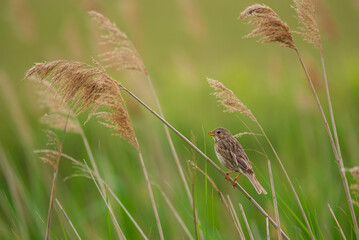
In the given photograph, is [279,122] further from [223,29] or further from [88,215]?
[223,29]

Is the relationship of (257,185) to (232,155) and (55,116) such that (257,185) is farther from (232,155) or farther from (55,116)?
(55,116)

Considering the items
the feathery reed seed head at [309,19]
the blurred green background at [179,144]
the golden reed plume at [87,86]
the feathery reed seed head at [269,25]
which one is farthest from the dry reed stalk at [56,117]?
the feathery reed seed head at [309,19]

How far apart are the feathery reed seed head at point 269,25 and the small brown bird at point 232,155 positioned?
39.8 inches

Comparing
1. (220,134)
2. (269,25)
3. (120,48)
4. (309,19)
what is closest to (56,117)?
(120,48)

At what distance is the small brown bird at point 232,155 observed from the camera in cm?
326

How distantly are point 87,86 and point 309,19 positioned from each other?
135cm

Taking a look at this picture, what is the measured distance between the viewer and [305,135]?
4980 millimetres

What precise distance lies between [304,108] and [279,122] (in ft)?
1.68

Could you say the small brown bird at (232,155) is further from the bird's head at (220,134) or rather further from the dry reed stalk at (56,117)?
the dry reed stalk at (56,117)

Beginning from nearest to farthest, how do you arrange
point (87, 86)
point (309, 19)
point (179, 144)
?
point (87, 86), point (309, 19), point (179, 144)

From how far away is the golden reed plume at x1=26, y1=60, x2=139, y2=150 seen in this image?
2.46 meters

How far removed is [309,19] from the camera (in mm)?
2656

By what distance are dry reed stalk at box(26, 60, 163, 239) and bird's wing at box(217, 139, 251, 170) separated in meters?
1.04

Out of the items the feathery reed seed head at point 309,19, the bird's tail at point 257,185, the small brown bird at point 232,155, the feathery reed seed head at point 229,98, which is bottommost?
the bird's tail at point 257,185
